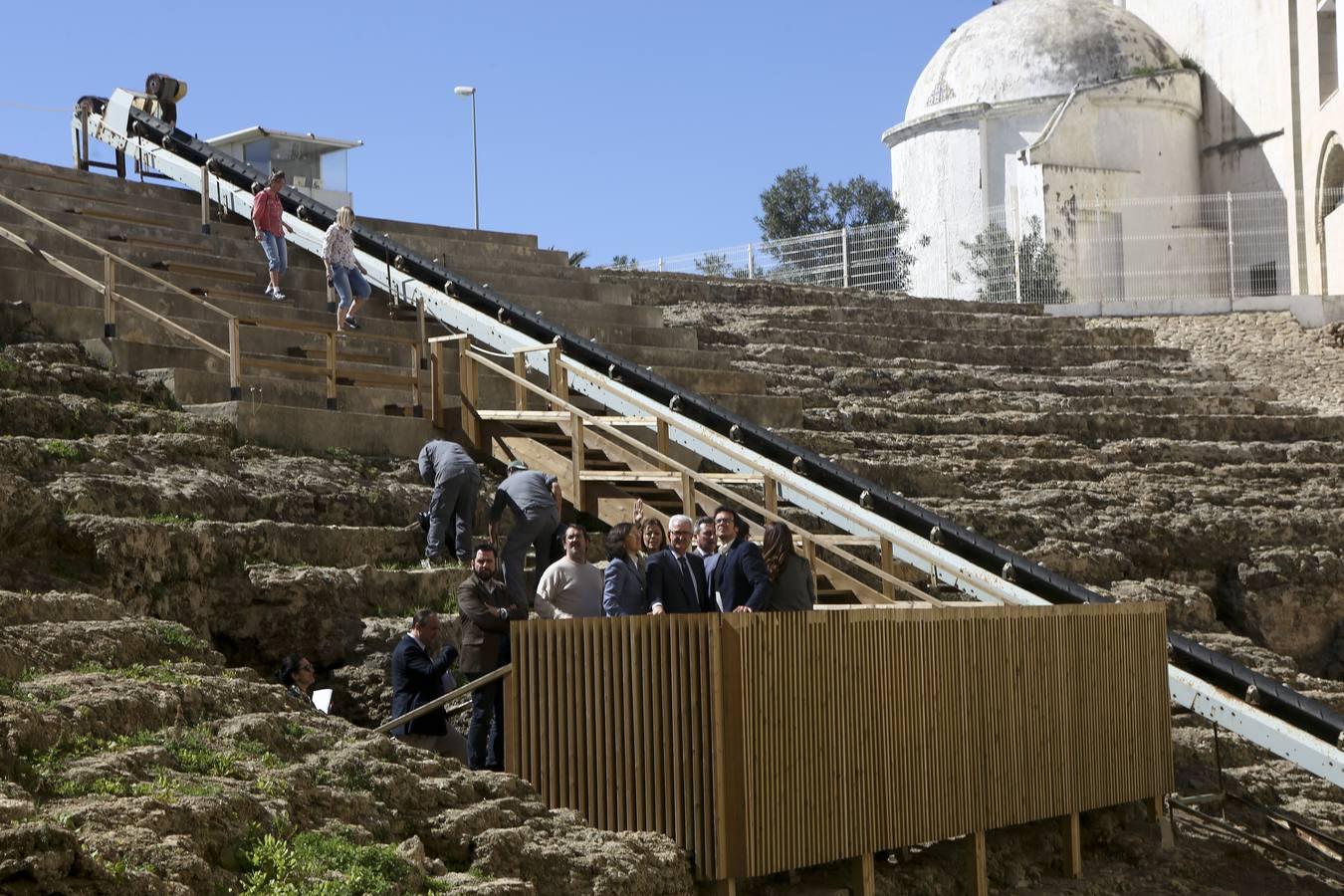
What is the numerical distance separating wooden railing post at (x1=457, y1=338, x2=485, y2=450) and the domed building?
2124 cm

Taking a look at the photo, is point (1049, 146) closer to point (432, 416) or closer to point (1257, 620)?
point (1257, 620)

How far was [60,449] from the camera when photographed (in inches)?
485

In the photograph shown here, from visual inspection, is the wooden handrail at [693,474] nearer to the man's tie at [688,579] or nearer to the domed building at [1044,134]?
the man's tie at [688,579]

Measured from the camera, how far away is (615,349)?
19.9m

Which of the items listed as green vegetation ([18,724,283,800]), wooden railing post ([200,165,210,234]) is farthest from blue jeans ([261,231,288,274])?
green vegetation ([18,724,283,800])

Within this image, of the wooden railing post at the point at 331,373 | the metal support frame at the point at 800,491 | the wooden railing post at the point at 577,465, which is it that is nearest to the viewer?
the metal support frame at the point at 800,491

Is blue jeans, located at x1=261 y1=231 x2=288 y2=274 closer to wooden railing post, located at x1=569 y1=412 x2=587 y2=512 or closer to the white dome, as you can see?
wooden railing post, located at x1=569 y1=412 x2=587 y2=512

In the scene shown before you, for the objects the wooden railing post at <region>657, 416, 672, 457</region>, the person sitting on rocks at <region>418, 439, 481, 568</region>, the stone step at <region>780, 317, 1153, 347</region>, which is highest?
the stone step at <region>780, 317, 1153, 347</region>

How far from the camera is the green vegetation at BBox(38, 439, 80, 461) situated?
12250mm

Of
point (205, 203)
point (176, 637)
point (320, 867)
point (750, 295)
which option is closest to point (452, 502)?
point (176, 637)

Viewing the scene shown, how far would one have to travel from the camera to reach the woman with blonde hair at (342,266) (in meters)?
18.2

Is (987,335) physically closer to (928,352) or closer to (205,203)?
(928,352)

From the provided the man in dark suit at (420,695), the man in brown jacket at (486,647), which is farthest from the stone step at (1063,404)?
the man in dark suit at (420,695)

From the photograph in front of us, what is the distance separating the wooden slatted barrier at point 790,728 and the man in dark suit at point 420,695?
3.19ft
